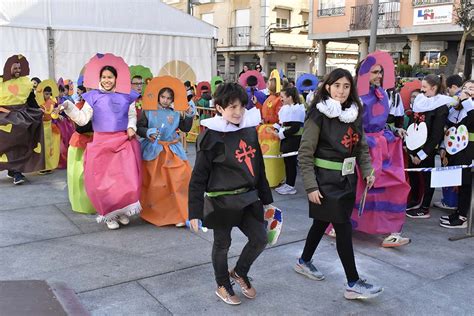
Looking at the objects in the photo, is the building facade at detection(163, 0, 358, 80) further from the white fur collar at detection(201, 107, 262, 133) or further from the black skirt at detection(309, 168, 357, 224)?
the white fur collar at detection(201, 107, 262, 133)

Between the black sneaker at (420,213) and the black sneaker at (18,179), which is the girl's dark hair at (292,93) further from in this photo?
the black sneaker at (18,179)

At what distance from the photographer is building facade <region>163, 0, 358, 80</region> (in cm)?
3094

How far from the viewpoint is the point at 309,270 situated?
12.8 feet

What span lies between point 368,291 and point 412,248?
4.68 ft

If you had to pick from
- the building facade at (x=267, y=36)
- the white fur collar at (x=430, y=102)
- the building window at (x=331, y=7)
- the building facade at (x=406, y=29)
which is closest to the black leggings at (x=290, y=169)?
the white fur collar at (x=430, y=102)

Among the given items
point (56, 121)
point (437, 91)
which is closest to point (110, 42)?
point (56, 121)

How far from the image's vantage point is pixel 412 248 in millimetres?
4648

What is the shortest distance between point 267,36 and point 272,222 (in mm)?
28553

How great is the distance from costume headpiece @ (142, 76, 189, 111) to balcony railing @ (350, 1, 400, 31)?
2073 cm

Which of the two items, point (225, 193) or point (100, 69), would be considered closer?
point (225, 193)

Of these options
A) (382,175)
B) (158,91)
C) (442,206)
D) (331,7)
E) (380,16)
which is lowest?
(442,206)

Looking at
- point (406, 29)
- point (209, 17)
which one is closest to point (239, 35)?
point (209, 17)

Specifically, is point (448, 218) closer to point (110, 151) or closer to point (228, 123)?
point (228, 123)

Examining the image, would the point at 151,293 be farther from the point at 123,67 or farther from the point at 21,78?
the point at 21,78
